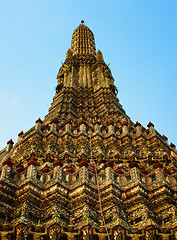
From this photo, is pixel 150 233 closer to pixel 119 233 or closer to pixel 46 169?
pixel 119 233

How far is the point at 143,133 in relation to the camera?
33.4 metres

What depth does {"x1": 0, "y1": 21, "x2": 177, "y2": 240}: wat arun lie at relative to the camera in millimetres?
17469

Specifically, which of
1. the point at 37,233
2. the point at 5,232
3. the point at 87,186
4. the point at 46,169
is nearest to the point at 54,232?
the point at 37,233

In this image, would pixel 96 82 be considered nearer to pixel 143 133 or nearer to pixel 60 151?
pixel 143 133

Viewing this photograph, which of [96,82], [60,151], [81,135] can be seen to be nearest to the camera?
[60,151]

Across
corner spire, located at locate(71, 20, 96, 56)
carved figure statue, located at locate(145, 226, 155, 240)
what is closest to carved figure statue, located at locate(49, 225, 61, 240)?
carved figure statue, located at locate(145, 226, 155, 240)

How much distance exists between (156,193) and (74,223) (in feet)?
18.6

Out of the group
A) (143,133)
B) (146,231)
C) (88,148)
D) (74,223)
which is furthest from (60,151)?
(146,231)

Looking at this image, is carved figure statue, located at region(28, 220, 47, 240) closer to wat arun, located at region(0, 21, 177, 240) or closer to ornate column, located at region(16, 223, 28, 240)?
wat arun, located at region(0, 21, 177, 240)

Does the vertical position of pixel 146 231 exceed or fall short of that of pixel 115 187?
it falls short

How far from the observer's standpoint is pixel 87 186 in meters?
20.8

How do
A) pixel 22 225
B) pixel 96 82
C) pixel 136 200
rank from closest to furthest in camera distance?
1. pixel 22 225
2. pixel 136 200
3. pixel 96 82

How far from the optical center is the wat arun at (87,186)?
17.5 meters

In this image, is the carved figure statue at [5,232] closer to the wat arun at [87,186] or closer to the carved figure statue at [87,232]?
the wat arun at [87,186]
